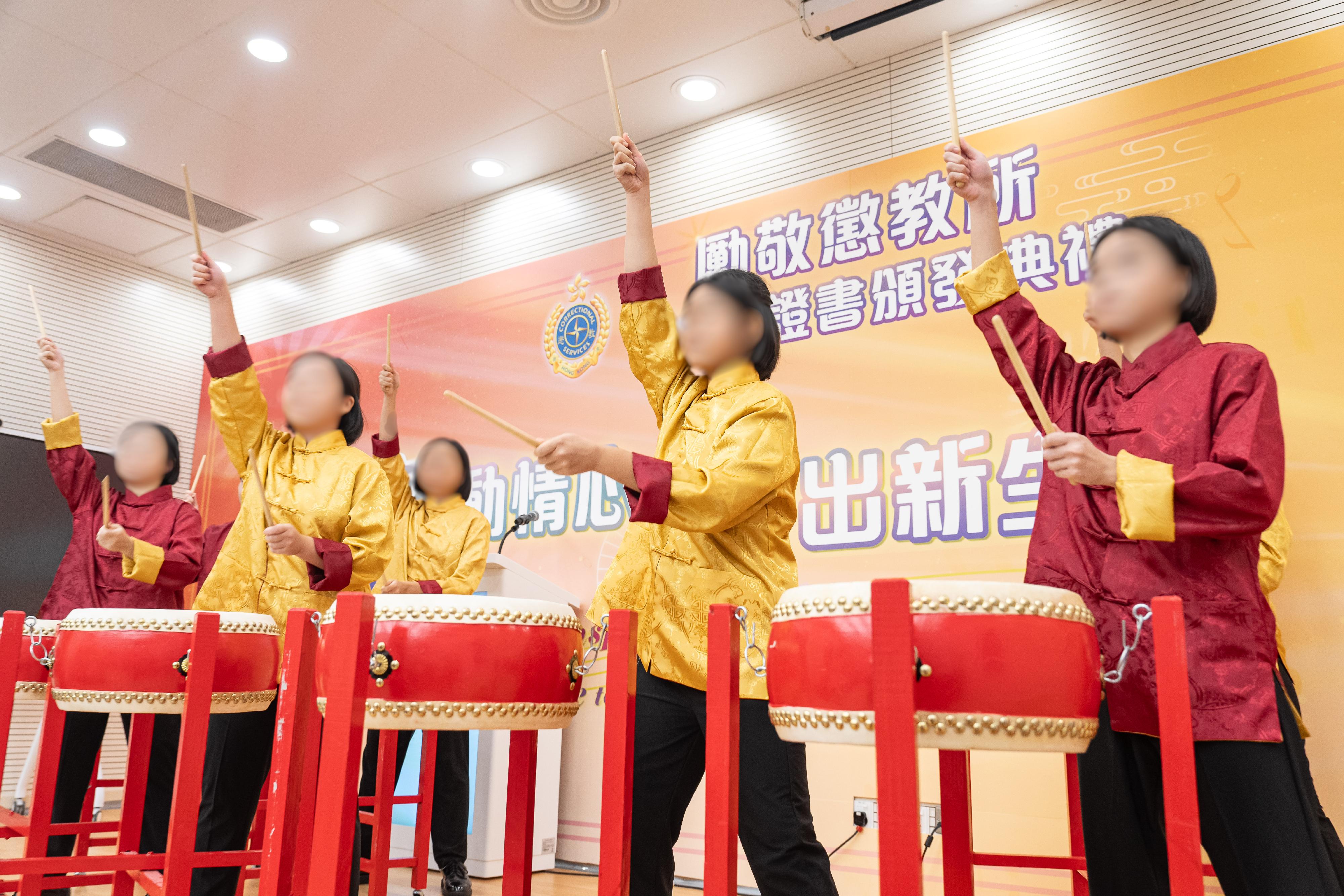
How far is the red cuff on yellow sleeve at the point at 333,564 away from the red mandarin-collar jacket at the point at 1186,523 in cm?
157

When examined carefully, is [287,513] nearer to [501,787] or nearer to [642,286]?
[642,286]

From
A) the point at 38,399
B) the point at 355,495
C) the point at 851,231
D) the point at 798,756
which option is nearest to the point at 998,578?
the point at 851,231

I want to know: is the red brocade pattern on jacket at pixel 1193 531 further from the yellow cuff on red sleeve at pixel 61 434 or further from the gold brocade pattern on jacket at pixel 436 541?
the yellow cuff on red sleeve at pixel 61 434

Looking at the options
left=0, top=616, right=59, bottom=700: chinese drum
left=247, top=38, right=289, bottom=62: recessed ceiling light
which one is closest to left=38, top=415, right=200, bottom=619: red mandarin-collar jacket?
left=0, top=616, right=59, bottom=700: chinese drum

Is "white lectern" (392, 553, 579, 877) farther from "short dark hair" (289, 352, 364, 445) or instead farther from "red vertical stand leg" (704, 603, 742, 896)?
"red vertical stand leg" (704, 603, 742, 896)

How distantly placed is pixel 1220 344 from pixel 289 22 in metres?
3.78

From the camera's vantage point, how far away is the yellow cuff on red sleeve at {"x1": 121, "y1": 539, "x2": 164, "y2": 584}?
9.62ft

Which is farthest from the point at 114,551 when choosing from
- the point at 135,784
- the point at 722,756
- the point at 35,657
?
the point at 722,756

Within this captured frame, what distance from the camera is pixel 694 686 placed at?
1.63 meters

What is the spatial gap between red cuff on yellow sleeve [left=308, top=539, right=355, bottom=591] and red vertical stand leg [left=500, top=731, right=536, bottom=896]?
80cm

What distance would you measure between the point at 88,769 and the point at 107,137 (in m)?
3.21

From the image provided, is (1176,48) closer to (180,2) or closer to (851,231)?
(851,231)

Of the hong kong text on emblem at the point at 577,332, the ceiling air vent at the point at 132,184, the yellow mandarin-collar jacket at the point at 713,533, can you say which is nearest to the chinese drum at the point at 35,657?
the yellow mandarin-collar jacket at the point at 713,533

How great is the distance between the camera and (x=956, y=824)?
1.55 meters
